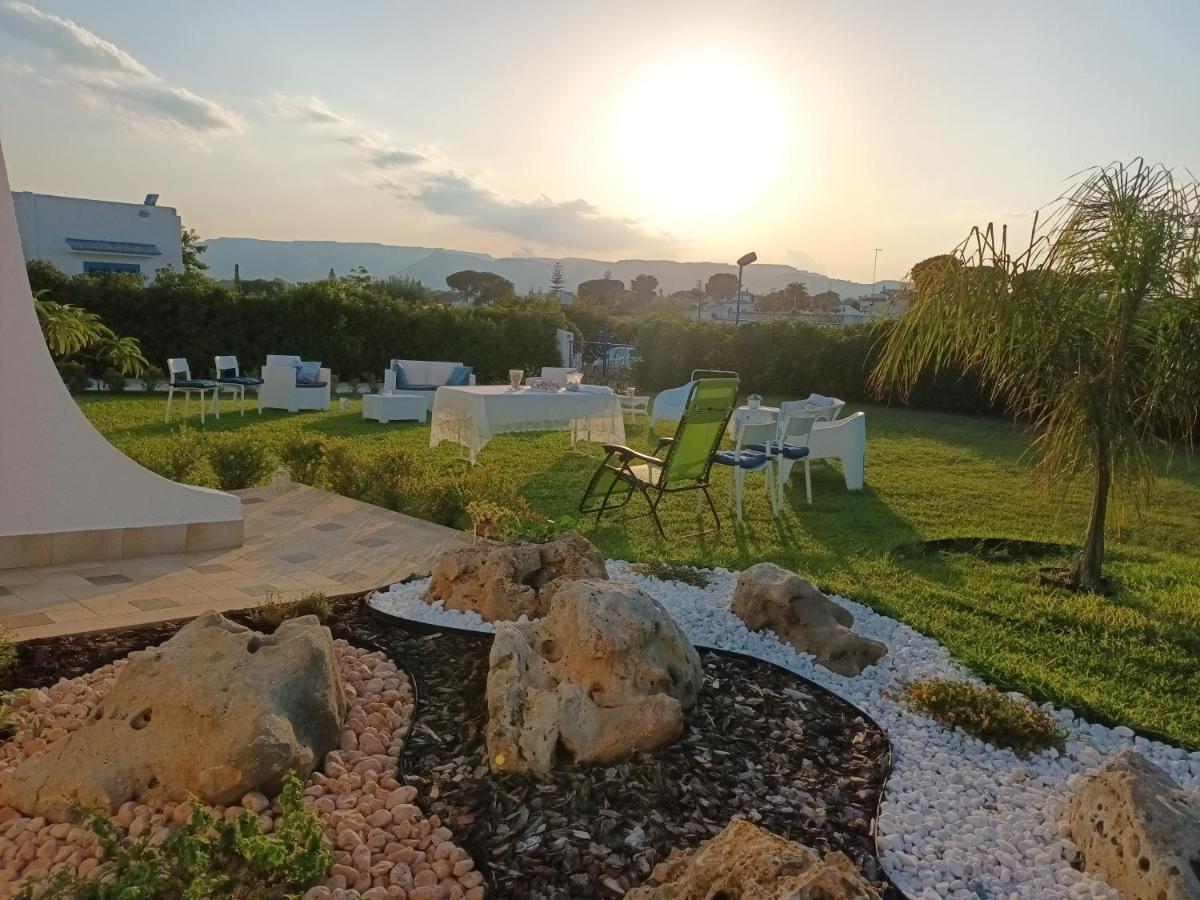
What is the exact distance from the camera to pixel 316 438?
7777 millimetres

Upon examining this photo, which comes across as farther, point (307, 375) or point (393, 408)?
point (307, 375)

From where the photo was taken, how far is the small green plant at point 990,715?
119 inches

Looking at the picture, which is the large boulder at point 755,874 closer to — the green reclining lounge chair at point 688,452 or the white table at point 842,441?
the green reclining lounge chair at point 688,452

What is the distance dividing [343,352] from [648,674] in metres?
15.5

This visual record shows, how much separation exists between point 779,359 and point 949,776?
50.7ft

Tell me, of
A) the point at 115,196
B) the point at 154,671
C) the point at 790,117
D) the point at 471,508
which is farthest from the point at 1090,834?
the point at 115,196

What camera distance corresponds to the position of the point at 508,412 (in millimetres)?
9195

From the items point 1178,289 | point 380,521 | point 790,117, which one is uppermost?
point 790,117

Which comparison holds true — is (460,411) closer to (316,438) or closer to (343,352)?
(316,438)

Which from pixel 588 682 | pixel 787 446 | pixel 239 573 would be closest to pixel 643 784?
pixel 588 682

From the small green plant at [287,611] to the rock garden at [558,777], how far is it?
0.37 metres

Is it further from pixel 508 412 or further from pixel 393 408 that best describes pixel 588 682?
pixel 393 408

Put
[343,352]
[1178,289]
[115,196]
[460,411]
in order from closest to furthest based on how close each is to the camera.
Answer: [1178,289]
[460,411]
[343,352]
[115,196]

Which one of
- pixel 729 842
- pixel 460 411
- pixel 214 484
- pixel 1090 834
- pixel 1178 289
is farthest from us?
pixel 460 411
